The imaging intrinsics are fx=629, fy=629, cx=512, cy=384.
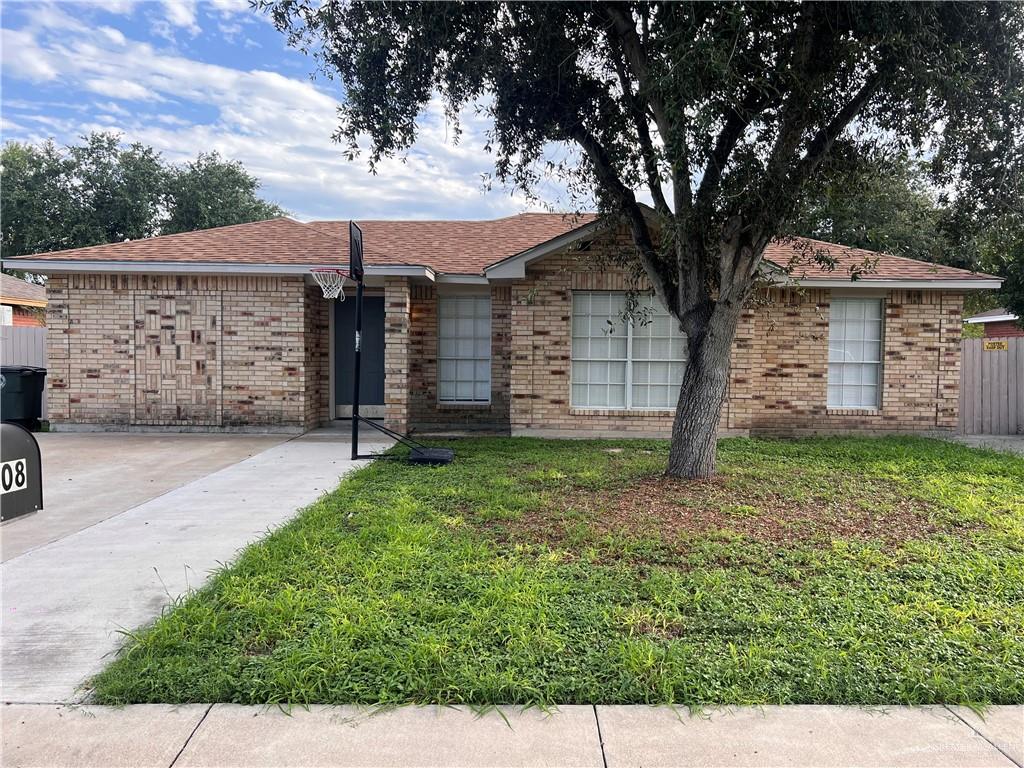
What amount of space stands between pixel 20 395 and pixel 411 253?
24.0 ft

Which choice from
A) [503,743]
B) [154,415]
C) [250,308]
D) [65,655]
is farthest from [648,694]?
[154,415]

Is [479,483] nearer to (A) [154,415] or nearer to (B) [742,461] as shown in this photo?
(B) [742,461]

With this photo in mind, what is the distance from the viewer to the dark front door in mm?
12164

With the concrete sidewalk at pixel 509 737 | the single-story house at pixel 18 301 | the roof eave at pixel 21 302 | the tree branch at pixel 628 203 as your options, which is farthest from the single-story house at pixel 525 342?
the roof eave at pixel 21 302

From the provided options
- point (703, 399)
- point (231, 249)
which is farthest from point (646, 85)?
point (231, 249)

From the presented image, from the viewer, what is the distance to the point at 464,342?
11820 mm

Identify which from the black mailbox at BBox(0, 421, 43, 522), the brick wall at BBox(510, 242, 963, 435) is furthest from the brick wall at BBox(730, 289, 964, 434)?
the black mailbox at BBox(0, 421, 43, 522)

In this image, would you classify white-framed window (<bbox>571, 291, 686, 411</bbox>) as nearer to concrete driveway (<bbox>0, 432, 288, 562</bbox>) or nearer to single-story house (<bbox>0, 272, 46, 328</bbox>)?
concrete driveway (<bbox>0, 432, 288, 562</bbox>)

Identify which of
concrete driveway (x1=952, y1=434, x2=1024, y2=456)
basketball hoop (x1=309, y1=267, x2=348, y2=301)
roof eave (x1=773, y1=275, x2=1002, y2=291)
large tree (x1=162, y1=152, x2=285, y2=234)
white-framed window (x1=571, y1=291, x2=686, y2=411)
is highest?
large tree (x1=162, y1=152, x2=285, y2=234)

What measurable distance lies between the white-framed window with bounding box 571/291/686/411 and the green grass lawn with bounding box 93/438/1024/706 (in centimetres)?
389

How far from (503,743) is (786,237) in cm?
639

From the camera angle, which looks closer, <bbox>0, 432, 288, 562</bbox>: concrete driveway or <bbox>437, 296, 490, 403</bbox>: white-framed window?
<bbox>0, 432, 288, 562</bbox>: concrete driveway

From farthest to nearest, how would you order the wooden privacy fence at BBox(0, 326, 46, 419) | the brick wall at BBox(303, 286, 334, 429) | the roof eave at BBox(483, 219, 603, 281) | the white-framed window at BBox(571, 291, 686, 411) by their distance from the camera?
the wooden privacy fence at BBox(0, 326, 46, 419)
the brick wall at BBox(303, 286, 334, 429)
the white-framed window at BBox(571, 291, 686, 411)
the roof eave at BBox(483, 219, 603, 281)

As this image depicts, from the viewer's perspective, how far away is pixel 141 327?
35.2 feet
